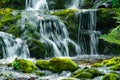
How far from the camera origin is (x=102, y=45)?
21188mm

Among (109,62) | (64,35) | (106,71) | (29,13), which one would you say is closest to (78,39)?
(64,35)


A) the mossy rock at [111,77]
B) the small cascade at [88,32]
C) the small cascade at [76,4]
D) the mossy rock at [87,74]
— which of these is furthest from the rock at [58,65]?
the small cascade at [76,4]

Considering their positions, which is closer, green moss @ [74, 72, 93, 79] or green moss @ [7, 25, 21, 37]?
green moss @ [74, 72, 93, 79]

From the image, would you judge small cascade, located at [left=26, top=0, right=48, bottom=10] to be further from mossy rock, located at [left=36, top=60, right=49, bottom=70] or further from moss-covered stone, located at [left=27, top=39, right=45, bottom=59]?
mossy rock, located at [left=36, top=60, right=49, bottom=70]

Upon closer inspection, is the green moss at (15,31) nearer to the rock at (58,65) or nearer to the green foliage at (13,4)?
the rock at (58,65)

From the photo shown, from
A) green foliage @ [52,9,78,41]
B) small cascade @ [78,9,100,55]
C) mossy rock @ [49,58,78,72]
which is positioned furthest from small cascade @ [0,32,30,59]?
mossy rock @ [49,58,78,72]

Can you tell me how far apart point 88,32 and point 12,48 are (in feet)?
18.8

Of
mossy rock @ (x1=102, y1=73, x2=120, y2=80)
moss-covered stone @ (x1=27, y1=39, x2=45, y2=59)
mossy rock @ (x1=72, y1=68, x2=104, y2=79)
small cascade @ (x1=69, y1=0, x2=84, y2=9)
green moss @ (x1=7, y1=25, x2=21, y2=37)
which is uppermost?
small cascade @ (x1=69, y1=0, x2=84, y2=9)

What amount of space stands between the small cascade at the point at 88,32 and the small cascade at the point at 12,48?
4.16 m

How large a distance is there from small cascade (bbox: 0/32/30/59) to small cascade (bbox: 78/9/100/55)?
416cm

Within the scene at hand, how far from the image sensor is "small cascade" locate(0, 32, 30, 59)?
707 inches

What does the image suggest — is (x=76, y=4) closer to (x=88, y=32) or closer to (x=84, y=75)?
(x=88, y=32)

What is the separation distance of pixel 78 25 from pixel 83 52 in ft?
7.04

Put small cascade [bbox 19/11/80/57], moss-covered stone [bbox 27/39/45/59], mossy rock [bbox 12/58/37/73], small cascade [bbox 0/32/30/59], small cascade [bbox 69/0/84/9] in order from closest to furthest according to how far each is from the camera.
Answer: mossy rock [bbox 12/58/37/73]
small cascade [bbox 0/32/30/59]
moss-covered stone [bbox 27/39/45/59]
small cascade [bbox 19/11/80/57]
small cascade [bbox 69/0/84/9]
